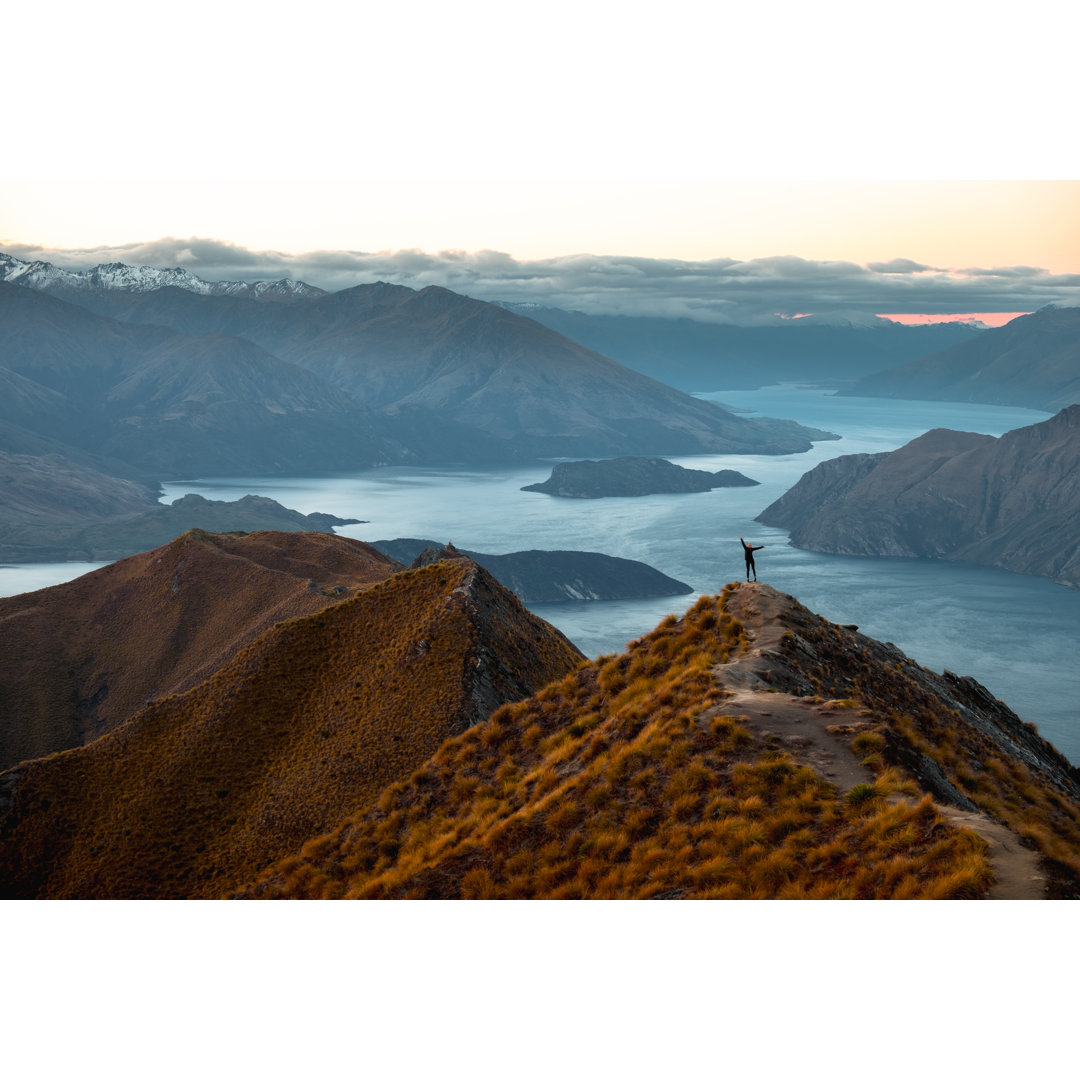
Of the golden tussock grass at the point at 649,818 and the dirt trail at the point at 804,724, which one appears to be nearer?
the dirt trail at the point at 804,724

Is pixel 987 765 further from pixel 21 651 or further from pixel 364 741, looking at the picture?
pixel 21 651

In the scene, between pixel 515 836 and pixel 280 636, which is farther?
pixel 280 636

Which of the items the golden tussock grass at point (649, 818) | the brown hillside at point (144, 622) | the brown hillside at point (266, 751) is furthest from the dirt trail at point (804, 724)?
the brown hillside at point (144, 622)

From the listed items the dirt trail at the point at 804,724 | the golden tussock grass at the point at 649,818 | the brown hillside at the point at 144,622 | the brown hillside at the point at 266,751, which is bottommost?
the brown hillside at the point at 144,622

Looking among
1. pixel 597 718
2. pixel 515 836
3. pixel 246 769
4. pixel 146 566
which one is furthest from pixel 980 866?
pixel 146 566

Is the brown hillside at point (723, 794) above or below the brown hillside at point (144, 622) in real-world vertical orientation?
above

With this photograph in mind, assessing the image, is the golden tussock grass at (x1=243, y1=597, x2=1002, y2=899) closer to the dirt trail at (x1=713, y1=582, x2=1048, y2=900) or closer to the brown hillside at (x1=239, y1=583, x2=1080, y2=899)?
the brown hillside at (x1=239, y1=583, x2=1080, y2=899)

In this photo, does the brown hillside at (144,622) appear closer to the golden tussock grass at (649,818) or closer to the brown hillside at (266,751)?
the brown hillside at (266,751)
